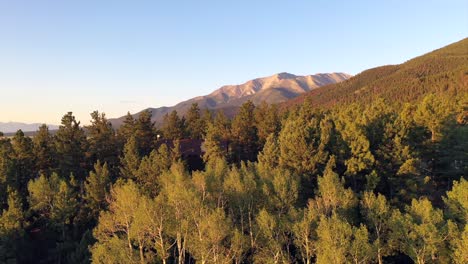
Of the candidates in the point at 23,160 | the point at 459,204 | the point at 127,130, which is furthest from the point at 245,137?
the point at 459,204

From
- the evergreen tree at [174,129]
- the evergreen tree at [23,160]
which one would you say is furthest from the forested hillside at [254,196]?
the evergreen tree at [174,129]

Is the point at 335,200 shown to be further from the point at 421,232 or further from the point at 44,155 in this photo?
the point at 44,155

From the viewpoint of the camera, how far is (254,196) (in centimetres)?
3694

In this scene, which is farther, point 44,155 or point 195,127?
point 195,127

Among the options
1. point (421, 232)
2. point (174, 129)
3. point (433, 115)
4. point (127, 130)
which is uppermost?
point (127, 130)

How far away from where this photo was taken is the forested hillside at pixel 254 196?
31.4 metres

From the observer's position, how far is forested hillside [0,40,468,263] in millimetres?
31359

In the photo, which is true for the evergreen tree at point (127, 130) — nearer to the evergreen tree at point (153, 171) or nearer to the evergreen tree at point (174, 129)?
the evergreen tree at point (174, 129)

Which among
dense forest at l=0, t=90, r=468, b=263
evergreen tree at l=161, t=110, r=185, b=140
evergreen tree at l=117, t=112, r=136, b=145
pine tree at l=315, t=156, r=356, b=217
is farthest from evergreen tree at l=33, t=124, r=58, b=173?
pine tree at l=315, t=156, r=356, b=217

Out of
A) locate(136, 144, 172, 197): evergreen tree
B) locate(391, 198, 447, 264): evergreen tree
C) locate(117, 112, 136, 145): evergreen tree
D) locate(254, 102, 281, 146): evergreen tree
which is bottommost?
locate(391, 198, 447, 264): evergreen tree

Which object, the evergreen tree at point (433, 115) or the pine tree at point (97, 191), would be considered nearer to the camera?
the pine tree at point (97, 191)

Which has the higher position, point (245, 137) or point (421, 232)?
point (245, 137)

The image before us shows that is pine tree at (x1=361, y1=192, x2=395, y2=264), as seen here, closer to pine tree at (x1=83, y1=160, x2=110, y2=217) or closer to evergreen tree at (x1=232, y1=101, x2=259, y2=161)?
pine tree at (x1=83, y1=160, x2=110, y2=217)

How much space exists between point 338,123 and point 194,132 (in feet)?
150
